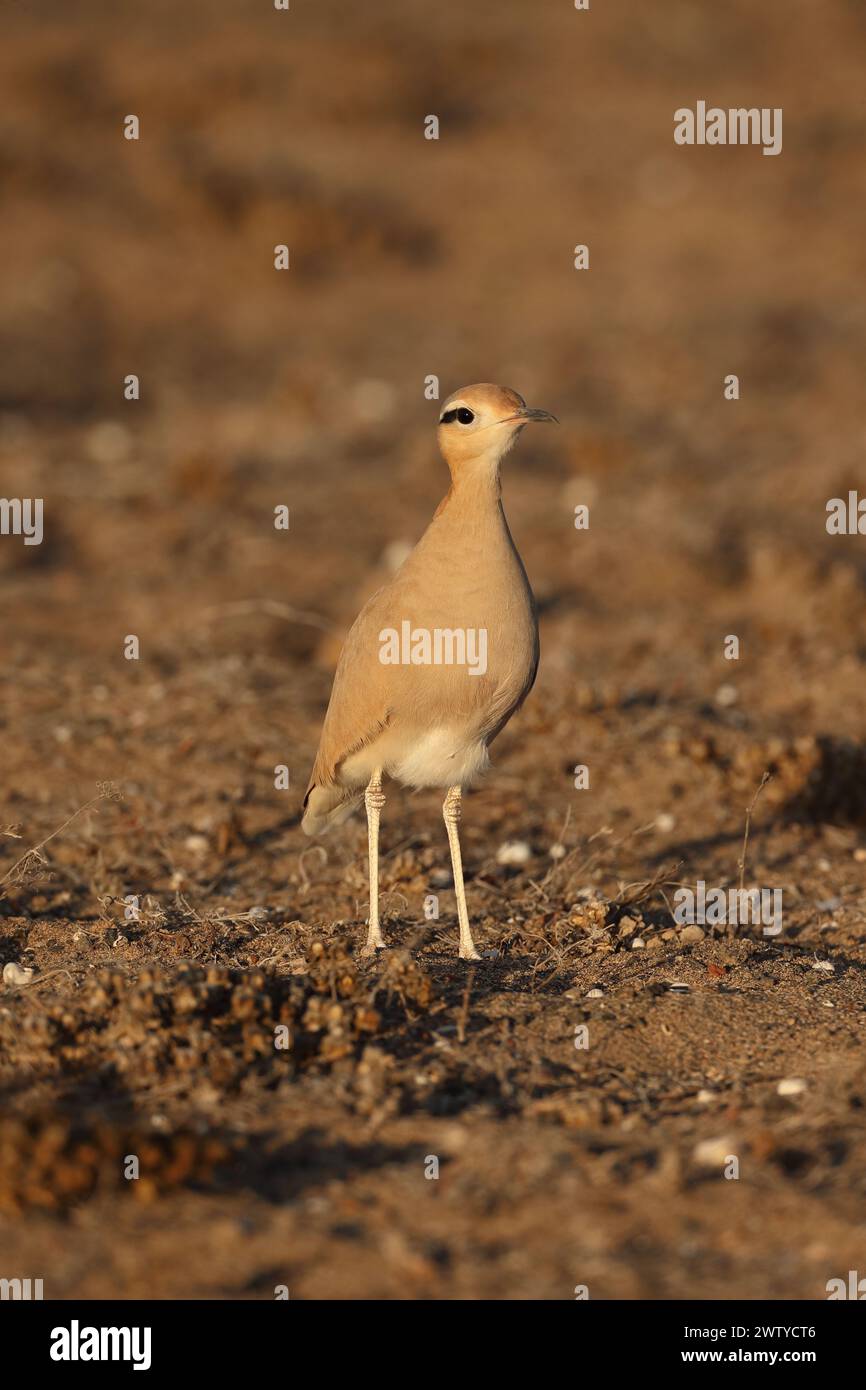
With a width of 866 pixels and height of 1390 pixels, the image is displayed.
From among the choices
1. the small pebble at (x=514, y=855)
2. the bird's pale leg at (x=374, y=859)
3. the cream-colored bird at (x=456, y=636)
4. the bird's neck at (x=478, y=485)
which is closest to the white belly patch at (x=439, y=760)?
the cream-colored bird at (x=456, y=636)

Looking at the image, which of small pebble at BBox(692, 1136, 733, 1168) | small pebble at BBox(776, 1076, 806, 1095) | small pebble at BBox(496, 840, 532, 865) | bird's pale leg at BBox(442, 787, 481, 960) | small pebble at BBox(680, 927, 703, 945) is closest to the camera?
small pebble at BBox(692, 1136, 733, 1168)

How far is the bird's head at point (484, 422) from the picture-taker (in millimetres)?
5301

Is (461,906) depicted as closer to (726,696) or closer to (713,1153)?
(713,1153)

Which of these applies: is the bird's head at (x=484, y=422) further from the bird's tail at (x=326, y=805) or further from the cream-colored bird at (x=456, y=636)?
the bird's tail at (x=326, y=805)

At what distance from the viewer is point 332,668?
8.85m

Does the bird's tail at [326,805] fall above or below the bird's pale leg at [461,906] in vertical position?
above

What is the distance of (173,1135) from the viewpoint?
392 centimetres

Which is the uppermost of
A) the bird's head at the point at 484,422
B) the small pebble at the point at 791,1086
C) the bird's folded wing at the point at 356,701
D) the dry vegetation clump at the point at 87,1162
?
the bird's head at the point at 484,422

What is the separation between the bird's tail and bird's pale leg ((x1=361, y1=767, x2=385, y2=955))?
0.20m

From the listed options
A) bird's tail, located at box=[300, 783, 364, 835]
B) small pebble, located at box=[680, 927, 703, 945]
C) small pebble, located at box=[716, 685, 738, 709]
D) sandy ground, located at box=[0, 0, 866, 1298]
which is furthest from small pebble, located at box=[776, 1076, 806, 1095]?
small pebble, located at box=[716, 685, 738, 709]

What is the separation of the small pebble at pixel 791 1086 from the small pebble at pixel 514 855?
2.36 meters

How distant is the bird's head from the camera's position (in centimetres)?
530

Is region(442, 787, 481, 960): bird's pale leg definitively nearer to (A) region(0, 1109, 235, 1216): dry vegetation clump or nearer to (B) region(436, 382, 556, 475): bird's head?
(B) region(436, 382, 556, 475): bird's head

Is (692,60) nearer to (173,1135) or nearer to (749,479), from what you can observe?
(749,479)
